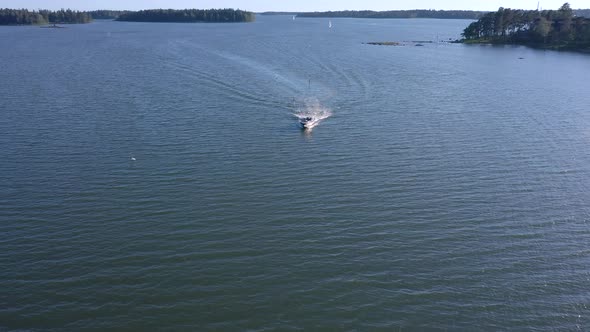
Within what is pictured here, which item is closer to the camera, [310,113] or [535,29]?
[310,113]

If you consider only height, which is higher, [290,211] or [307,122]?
[307,122]

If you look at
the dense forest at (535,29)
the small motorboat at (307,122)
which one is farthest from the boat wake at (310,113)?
the dense forest at (535,29)

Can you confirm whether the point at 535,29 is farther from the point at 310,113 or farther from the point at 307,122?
the point at 307,122

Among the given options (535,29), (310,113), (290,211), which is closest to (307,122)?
(310,113)

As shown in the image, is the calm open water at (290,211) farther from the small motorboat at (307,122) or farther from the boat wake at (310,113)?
the small motorboat at (307,122)

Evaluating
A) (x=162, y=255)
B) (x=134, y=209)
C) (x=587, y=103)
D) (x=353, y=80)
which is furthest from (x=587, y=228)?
(x=353, y=80)

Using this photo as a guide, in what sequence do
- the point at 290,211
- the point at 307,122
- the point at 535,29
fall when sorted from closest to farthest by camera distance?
the point at 290,211 → the point at 307,122 → the point at 535,29

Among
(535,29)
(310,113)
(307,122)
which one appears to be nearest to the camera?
(307,122)
